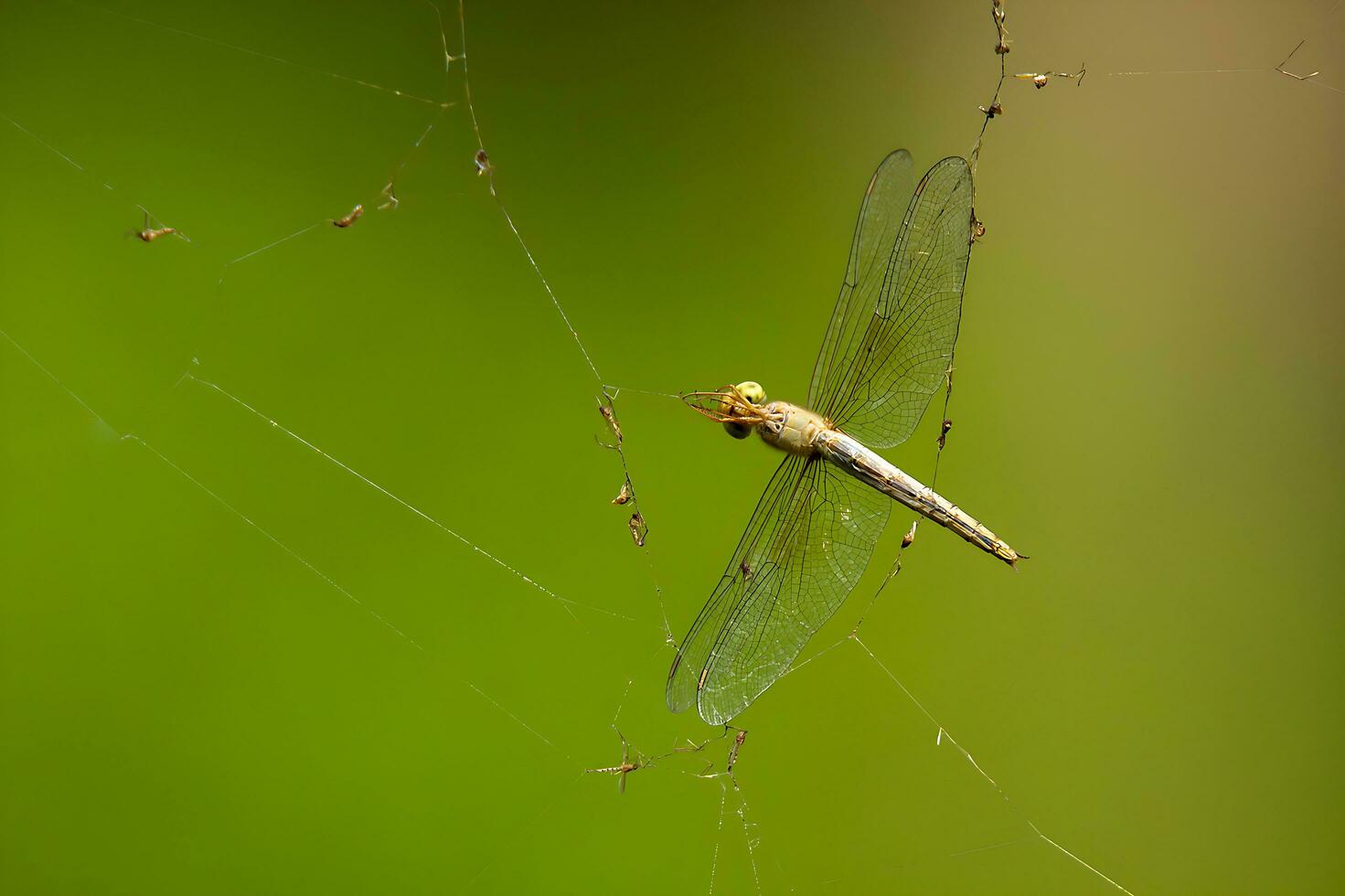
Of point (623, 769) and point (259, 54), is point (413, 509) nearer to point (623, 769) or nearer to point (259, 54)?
point (623, 769)

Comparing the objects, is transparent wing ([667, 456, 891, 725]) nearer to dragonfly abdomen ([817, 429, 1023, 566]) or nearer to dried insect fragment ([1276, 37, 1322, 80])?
dragonfly abdomen ([817, 429, 1023, 566])

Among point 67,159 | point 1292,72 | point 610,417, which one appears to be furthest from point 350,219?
point 1292,72

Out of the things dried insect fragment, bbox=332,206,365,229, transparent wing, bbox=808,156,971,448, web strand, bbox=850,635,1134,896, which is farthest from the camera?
web strand, bbox=850,635,1134,896

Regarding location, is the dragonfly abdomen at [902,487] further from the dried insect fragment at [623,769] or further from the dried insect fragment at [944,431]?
the dried insect fragment at [623,769]

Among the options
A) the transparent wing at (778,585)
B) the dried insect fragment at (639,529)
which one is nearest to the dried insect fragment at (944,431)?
the transparent wing at (778,585)

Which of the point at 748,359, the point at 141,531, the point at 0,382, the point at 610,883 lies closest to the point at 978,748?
the point at 610,883

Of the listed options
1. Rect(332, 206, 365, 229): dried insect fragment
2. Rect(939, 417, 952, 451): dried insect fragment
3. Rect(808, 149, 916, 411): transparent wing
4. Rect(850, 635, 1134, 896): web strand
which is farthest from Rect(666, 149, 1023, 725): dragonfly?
Rect(332, 206, 365, 229): dried insect fragment

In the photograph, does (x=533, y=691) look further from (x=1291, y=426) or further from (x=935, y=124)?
(x=1291, y=426)
